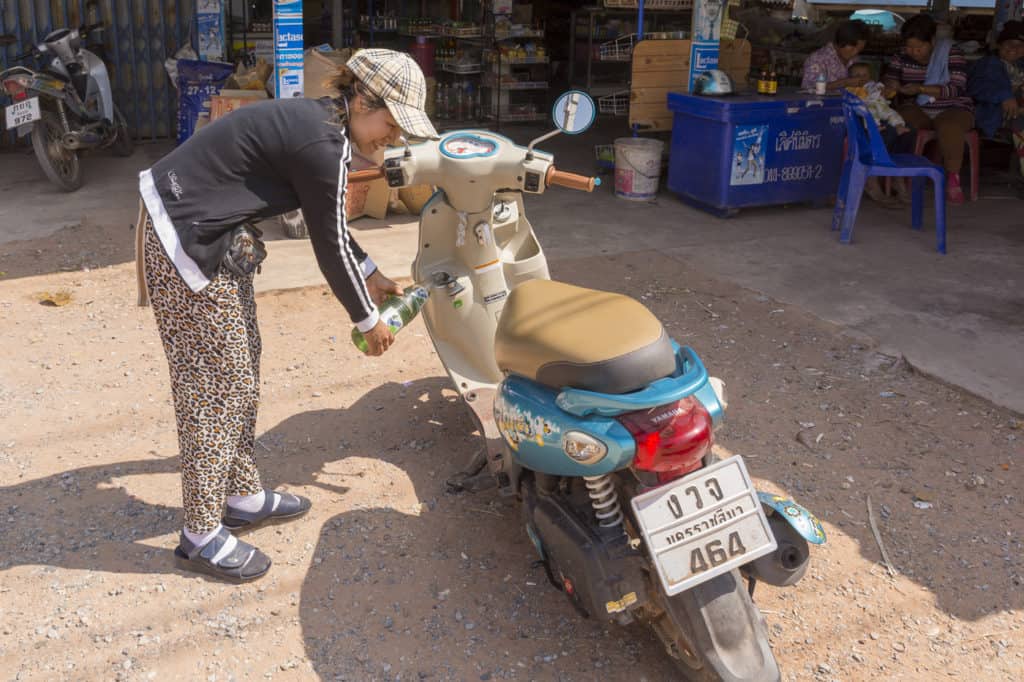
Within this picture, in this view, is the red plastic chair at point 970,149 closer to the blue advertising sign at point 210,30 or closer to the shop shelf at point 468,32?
the shop shelf at point 468,32

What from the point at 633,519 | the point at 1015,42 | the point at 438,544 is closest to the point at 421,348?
the point at 438,544

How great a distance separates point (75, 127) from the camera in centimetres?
764

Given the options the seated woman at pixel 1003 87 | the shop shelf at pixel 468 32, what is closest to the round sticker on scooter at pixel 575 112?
the seated woman at pixel 1003 87

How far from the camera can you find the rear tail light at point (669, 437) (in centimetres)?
239

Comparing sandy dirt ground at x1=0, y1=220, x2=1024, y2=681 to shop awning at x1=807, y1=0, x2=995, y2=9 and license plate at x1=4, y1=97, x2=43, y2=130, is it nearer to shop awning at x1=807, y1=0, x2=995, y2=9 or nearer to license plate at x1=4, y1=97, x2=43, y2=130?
license plate at x1=4, y1=97, x2=43, y2=130

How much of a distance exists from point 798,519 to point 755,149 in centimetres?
502

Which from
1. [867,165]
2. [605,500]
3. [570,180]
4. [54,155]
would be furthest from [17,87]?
[605,500]

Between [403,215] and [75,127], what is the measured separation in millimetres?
2796

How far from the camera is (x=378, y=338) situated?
287 cm

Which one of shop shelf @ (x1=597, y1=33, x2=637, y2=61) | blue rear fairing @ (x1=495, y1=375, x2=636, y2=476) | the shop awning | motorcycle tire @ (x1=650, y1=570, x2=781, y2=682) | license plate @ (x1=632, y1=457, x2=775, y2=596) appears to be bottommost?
motorcycle tire @ (x1=650, y1=570, x2=781, y2=682)

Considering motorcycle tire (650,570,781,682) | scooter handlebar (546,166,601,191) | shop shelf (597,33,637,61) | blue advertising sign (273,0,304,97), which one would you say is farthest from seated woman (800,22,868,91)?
motorcycle tire (650,570,781,682)

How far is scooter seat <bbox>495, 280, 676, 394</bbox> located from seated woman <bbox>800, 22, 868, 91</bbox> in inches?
213

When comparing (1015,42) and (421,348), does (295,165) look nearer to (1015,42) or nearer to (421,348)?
(421,348)

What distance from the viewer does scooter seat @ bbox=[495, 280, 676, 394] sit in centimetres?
244
